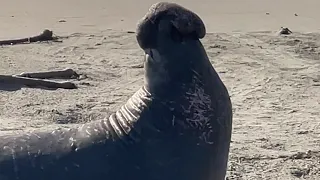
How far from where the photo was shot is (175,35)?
2.03 metres

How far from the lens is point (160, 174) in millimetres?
1959

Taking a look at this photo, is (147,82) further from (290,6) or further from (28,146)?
(290,6)

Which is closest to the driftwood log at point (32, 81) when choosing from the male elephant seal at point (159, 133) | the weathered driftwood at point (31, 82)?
the weathered driftwood at point (31, 82)

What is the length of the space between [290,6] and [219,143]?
572 inches

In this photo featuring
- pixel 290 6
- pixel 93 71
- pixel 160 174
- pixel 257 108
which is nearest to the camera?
pixel 160 174

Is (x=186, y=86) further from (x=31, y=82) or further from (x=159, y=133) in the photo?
(x=31, y=82)

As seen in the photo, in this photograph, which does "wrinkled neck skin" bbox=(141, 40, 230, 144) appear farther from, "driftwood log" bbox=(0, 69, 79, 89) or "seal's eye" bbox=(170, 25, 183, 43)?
"driftwood log" bbox=(0, 69, 79, 89)

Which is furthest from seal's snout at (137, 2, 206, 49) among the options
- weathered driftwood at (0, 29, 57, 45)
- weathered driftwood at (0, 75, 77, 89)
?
weathered driftwood at (0, 29, 57, 45)

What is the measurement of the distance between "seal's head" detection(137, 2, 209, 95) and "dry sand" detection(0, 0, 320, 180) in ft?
4.82

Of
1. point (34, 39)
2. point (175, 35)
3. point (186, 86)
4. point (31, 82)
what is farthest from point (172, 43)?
point (34, 39)

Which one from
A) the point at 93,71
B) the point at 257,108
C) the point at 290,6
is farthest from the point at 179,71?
the point at 290,6

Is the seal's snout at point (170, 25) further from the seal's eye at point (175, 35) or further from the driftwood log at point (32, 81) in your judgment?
the driftwood log at point (32, 81)

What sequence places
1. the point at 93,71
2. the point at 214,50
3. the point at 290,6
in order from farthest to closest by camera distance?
1. the point at 290,6
2. the point at 214,50
3. the point at 93,71

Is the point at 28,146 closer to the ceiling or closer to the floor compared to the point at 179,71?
closer to the floor
